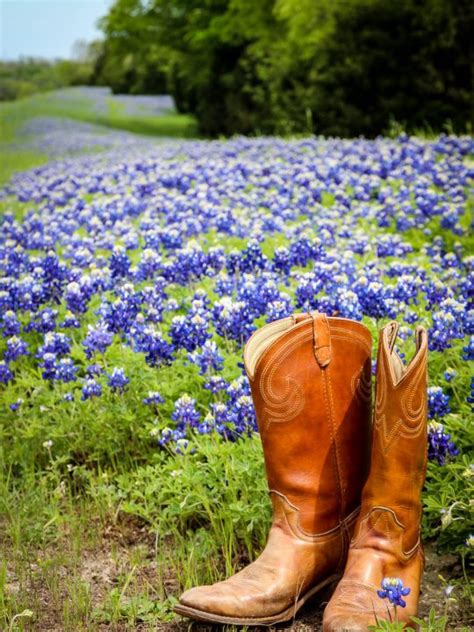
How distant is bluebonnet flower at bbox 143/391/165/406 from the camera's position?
3.32 m

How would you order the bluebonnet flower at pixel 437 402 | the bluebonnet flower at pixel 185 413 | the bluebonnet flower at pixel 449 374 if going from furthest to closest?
the bluebonnet flower at pixel 185 413 → the bluebonnet flower at pixel 449 374 → the bluebonnet flower at pixel 437 402

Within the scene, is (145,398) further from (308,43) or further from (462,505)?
(308,43)

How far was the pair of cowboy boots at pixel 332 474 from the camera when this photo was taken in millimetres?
2316

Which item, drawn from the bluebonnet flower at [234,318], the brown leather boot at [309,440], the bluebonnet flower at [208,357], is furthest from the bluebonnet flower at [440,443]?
the bluebonnet flower at [234,318]

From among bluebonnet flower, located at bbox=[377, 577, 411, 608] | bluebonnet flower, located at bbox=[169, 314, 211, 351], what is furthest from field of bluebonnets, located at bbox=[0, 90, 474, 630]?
bluebonnet flower, located at bbox=[377, 577, 411, 608]

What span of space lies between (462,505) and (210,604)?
0.87m

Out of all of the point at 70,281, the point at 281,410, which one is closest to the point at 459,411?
the point at 281,410

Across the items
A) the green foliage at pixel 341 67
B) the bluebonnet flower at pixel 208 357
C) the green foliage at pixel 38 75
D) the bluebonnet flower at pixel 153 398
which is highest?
the green foliage at pixel 38 75

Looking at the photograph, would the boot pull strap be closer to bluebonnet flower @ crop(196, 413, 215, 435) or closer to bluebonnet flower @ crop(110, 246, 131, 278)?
bluebonnet flower @ crop(196, 413, 215, 435)

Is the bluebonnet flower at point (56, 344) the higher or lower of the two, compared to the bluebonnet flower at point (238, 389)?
higher

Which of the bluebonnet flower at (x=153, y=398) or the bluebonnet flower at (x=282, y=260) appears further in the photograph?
the bluebonnet flower at (x=282, y=260)

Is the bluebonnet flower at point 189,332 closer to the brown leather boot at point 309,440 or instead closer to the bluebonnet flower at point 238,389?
the bluebonnet flower at point 238,389

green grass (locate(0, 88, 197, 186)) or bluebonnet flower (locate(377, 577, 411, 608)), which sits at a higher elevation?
green grass (locate(0, 88, 197, 186))

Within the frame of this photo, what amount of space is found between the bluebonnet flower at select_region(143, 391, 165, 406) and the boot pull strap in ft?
3.36
